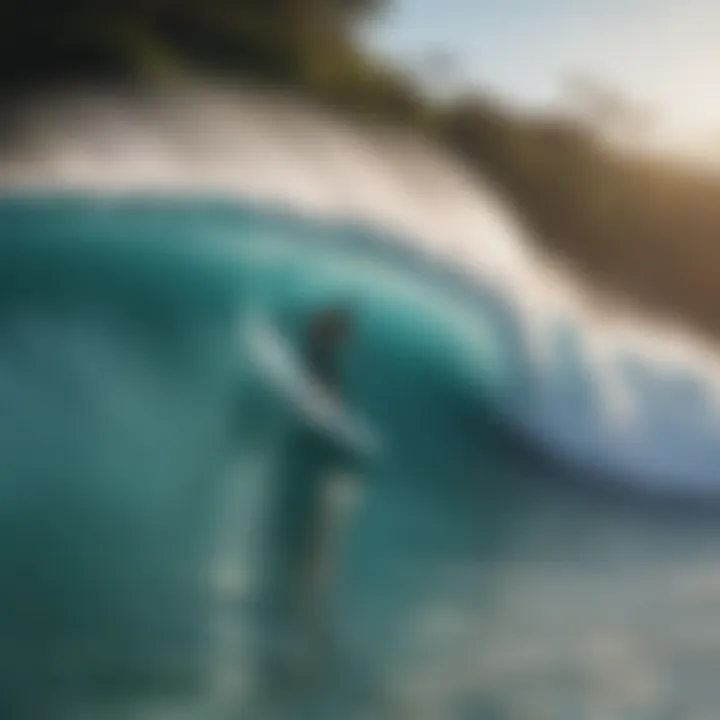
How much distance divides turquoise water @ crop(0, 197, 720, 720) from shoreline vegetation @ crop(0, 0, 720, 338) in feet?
0.33

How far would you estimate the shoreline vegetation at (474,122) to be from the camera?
1103 mm

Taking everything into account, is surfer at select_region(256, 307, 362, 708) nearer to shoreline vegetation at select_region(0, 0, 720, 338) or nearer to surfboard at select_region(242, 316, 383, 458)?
surfboard at select_region(242, 316, 383, 458)

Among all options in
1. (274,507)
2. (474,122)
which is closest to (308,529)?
(274,507)

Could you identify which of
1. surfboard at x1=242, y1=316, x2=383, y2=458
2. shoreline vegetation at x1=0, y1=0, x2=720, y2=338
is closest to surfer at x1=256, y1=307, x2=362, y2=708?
surfboard at x1=242, y1=316, x2=383, y2=458

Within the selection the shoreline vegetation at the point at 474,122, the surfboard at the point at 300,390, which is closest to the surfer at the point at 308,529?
the surfboard at the point at 300,390

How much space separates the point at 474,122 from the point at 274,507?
0.38 m

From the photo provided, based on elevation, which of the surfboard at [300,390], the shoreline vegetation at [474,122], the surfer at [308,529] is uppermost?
the shoreline vegetation at [474,122]

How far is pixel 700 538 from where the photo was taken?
3.52 ft

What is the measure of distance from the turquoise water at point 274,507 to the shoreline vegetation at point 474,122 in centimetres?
10

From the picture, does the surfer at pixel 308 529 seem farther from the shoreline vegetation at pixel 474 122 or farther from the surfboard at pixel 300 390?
the shoreline vegetation at pixel 474 122

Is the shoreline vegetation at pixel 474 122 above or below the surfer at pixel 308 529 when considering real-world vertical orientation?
above

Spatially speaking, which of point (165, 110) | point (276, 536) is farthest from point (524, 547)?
point (165, 110)

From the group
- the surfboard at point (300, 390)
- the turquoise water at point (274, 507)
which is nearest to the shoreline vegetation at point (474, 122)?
the turquoise water at point (274, 507)

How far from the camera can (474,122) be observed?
3.66 feet
